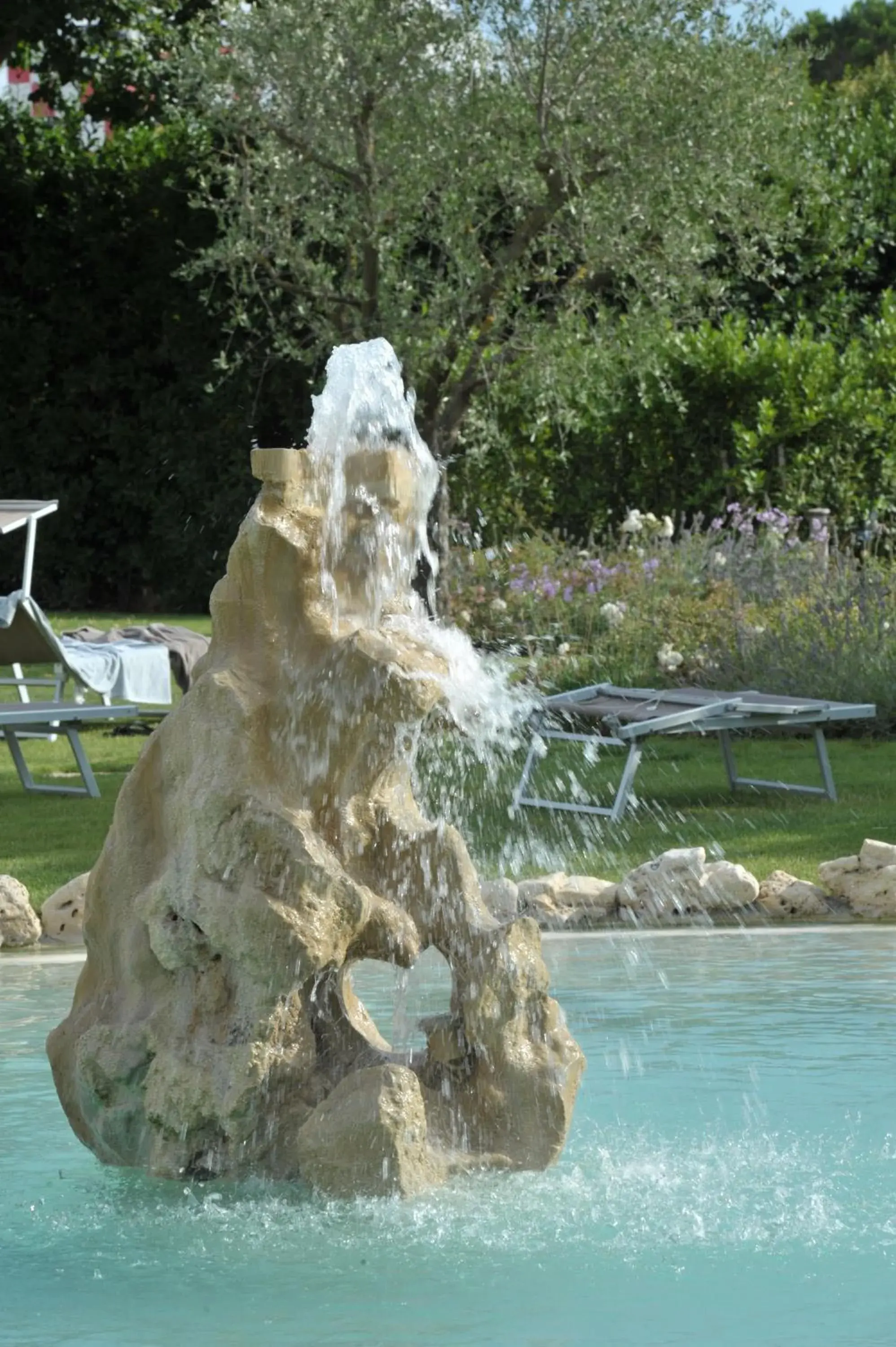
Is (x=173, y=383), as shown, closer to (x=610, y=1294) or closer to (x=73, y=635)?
(x=73, y=635)

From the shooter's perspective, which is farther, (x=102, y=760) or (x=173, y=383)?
(x=173, y=383)

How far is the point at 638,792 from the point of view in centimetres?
970

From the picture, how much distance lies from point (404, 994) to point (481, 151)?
1016 centimetres

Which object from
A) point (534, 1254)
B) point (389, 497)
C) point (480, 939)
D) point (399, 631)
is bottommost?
point (534, 1254)

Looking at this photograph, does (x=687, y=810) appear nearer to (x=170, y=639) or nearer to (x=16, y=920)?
(x=16, y=920)

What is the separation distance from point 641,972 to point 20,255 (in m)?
15.4

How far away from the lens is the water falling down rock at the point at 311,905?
12.0ft

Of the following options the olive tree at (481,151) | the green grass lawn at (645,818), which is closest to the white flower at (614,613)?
the green grass lawn at (645,818)

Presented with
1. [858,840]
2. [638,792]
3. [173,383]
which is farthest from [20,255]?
[858,840]

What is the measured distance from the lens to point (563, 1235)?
3.56m

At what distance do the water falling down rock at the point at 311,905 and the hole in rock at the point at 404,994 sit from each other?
0.86 m

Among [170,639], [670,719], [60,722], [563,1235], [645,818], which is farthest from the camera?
[170,639]

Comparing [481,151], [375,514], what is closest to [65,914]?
[375,514]

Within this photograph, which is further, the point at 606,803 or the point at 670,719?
the point at 606,803
